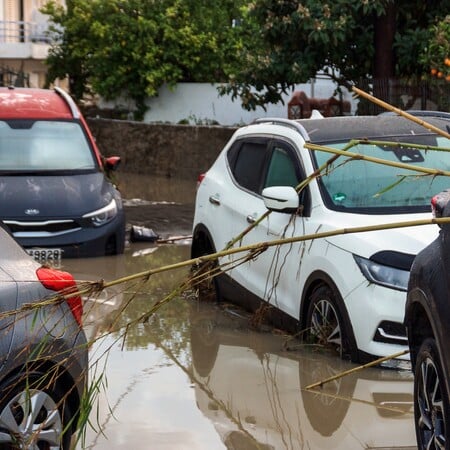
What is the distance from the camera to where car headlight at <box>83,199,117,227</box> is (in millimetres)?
13688

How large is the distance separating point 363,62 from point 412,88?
121cm

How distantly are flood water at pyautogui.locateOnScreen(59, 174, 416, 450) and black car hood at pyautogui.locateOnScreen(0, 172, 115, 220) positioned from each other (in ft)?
10.3

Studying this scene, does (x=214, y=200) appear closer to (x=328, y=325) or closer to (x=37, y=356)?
(x=328, y=325)

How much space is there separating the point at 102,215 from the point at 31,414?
25.9ft

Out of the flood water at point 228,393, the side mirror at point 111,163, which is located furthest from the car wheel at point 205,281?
the side mirror at point 111,163

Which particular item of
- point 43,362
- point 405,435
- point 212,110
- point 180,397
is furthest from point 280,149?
point 212,110

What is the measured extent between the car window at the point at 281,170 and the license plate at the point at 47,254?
383 centimetres

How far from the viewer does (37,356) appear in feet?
19.3

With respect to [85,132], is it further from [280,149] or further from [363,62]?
[363,62]

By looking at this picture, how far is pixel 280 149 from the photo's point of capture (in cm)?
998

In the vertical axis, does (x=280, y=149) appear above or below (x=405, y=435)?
above

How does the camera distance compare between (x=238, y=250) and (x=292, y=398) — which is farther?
(x=292, y=398)

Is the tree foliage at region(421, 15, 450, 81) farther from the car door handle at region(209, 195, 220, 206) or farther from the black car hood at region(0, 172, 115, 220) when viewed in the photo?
the car door handle at region(209, 195, 220, 206)

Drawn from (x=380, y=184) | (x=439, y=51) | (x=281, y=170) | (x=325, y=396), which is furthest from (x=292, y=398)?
(x=439, y=51)
